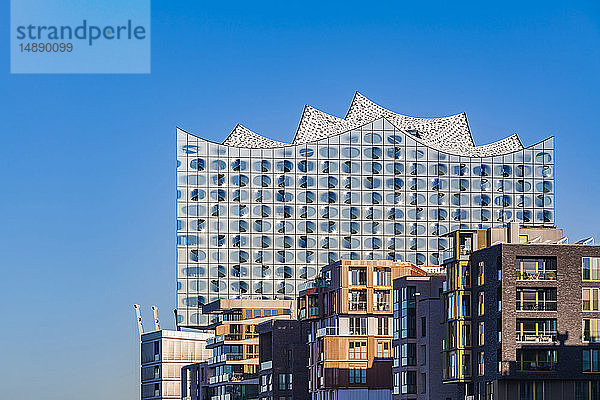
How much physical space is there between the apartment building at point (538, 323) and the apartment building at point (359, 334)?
855 inches

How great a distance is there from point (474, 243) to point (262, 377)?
44523 millimetres

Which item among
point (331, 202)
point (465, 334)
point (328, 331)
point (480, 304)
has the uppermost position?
point (331, 202)

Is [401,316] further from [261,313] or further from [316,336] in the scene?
[261,313]

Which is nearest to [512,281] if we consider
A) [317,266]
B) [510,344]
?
[510,344]

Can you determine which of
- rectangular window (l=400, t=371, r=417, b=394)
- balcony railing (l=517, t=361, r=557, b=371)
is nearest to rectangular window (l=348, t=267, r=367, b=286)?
rectangular window (l=400, t=371, r=417, b=394)

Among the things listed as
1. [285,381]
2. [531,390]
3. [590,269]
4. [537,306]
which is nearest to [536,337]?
[537,306]

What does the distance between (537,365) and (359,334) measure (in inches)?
1074

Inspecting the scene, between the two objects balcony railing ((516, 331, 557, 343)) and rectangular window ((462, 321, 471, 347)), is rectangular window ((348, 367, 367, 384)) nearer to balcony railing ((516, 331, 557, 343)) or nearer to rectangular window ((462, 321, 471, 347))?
rectangular window ((462, 321, 471, 347))

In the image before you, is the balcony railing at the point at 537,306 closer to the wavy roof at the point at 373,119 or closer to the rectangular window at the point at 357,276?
the rectangular window at the point at 357,276

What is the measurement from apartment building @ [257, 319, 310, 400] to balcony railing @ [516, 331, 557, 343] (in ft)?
133

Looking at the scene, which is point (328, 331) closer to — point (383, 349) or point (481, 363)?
point (383, 349)

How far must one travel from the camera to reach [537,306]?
85625 millimetres

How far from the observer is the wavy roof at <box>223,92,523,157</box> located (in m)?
172

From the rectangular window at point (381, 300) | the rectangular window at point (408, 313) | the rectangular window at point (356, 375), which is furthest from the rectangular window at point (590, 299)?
the rectangular window at point (356, 375)
